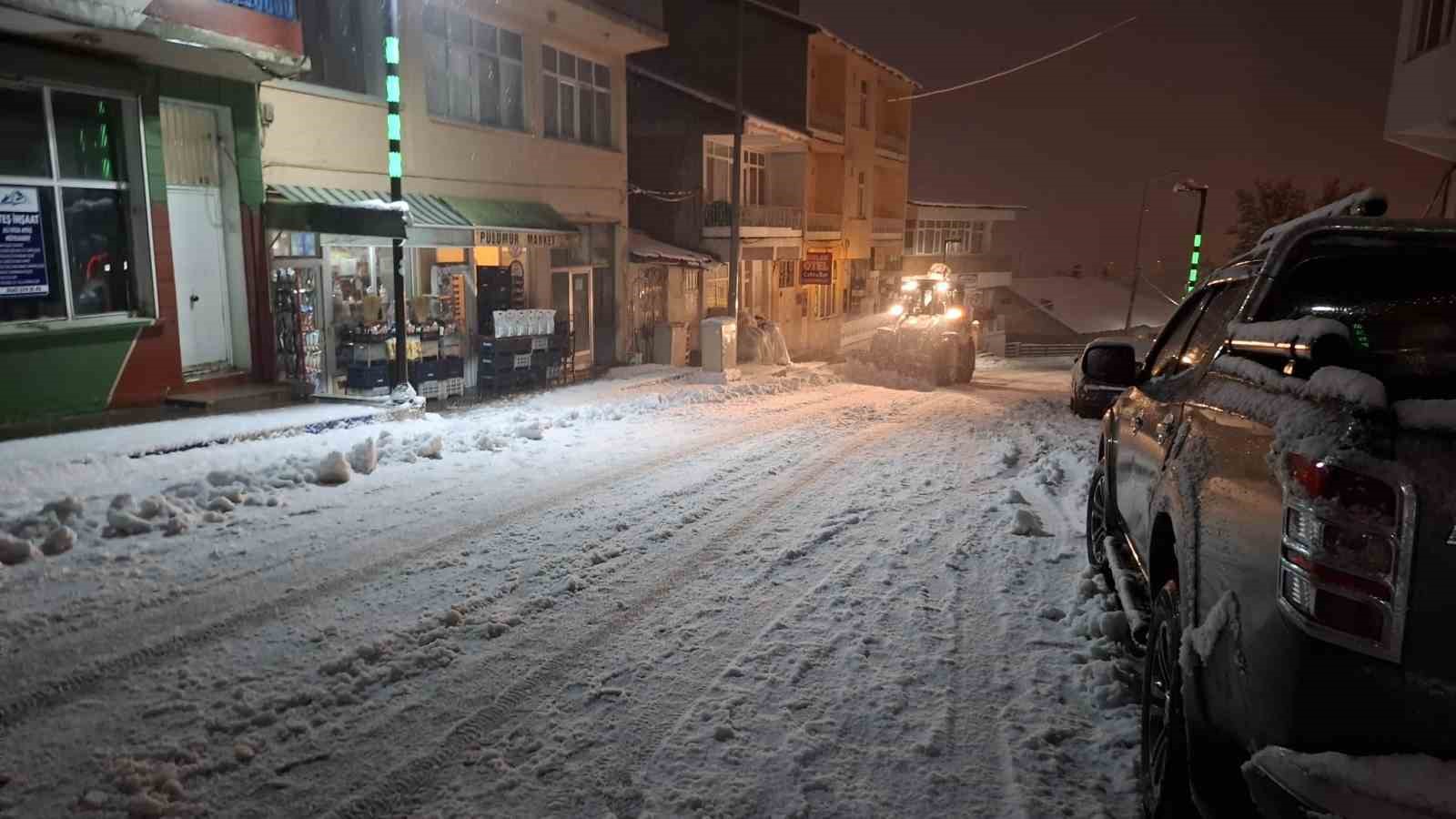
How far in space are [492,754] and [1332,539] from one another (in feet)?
11.2

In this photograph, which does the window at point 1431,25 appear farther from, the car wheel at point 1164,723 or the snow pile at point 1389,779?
the snow pile at point 1389,779

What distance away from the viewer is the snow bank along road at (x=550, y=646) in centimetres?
399

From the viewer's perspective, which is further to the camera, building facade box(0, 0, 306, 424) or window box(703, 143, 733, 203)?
window box(703, 143, 733, 203)

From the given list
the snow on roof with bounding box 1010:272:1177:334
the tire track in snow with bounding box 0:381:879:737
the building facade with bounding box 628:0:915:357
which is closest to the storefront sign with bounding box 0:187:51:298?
the tire track in snow with bounding box 0:381:879:737

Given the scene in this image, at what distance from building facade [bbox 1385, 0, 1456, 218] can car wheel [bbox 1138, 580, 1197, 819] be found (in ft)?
47.5

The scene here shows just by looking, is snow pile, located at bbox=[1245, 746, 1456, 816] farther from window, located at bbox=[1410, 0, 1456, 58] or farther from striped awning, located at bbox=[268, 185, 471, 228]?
window, located at bbox=[1410, 0, 1456, 58]

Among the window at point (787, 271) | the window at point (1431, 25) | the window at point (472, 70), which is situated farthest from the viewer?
the window at point (787, 271)

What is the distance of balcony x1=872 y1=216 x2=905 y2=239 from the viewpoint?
43844mm

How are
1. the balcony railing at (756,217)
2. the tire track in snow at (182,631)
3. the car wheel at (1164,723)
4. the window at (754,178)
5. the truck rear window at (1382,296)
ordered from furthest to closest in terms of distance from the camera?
the window at (754,178) → the balcony railing at (756,217) → the tire track in snow at (182,631) → the truck rear window at (1382,296) → the car wheel at (1164,723)

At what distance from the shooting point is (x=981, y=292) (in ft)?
185

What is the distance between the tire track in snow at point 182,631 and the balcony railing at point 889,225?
38.0 metres

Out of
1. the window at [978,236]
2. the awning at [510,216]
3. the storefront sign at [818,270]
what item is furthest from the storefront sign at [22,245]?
the window at [978,236]

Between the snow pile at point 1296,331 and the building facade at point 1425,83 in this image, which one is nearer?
the snow pile at point 1296,331

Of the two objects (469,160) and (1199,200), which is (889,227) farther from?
(469,160)
